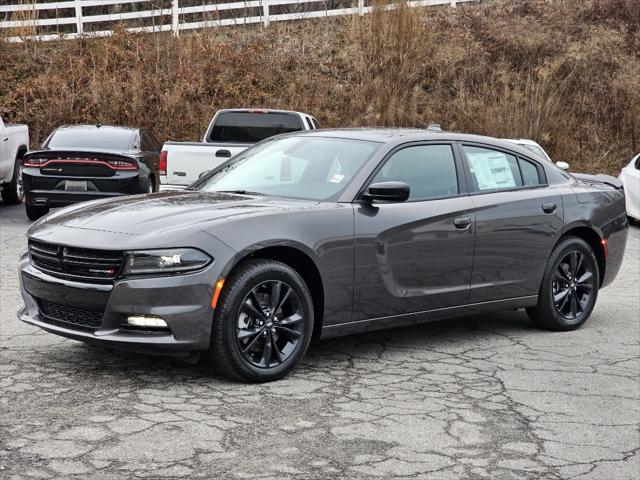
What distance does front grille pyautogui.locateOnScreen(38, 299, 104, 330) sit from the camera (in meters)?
6.35

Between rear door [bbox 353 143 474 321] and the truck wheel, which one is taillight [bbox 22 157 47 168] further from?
rear door [bbox 353 143 474 321]

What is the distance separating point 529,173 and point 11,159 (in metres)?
11.7

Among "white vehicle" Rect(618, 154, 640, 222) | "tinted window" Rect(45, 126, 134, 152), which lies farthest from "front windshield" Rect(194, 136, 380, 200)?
"white vehicle" Rect(618, 154, 640, 222)

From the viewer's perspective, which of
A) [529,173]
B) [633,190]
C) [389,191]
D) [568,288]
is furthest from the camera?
[633,190]

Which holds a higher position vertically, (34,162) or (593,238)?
(34,162)

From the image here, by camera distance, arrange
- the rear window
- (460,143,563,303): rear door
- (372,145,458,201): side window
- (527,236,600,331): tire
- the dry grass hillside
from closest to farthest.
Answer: (372,145,458,201): side window, (460,143,563,303): rear door, (527,236,600,331): tire, the rear window, the dry grass hillside

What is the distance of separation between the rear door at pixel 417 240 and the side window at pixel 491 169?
164mm

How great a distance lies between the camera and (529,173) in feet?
28.0

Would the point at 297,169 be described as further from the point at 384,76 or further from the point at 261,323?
the point at 384,76

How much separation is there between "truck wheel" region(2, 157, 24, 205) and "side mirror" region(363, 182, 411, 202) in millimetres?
12787

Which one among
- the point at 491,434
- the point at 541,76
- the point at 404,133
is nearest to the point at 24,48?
the point at 541,76

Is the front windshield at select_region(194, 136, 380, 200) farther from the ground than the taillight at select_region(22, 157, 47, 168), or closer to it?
farther from the ground

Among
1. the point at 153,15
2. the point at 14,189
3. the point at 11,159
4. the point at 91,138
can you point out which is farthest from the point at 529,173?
the point at 153,15

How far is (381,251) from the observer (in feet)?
23.3
